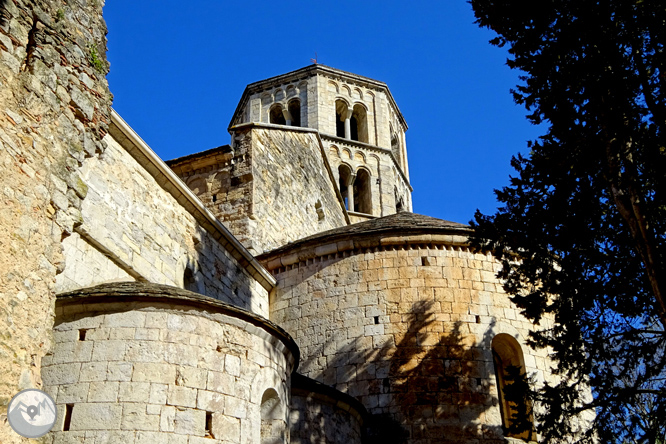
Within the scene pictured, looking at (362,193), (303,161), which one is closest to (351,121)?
(362,193)

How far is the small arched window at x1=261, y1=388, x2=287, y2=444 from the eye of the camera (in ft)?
28.6

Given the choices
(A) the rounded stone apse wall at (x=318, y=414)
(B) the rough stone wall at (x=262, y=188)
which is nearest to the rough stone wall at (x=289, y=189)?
(B) the rough stone wall at (x=262, y=188)

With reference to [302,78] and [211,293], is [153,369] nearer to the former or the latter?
[211,293]

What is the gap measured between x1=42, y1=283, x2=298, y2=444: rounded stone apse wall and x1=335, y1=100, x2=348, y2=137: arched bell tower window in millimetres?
24757

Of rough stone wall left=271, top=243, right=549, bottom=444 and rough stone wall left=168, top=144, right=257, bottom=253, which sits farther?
rough stone wall left=168, top=144, right=257, bottom=253

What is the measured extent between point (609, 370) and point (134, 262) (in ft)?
21.2

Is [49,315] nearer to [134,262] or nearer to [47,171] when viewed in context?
[47,171]

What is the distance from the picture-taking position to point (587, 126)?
29.2 ft

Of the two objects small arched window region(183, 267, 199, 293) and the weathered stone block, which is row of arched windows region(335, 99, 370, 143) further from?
the weathered stone block

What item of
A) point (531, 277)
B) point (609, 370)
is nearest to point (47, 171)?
point (531, 277)

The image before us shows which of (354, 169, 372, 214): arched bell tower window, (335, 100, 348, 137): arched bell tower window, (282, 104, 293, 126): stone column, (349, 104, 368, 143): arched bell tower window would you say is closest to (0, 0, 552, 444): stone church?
(354, 169, 372, 214): arched bell tower window

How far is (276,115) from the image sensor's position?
3234 centimetres

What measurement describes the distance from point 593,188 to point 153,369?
589 centimetres

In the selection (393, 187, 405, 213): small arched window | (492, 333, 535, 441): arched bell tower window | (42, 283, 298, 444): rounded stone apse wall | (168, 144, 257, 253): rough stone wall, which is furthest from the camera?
(393, 187, 405, 213): small arched window
